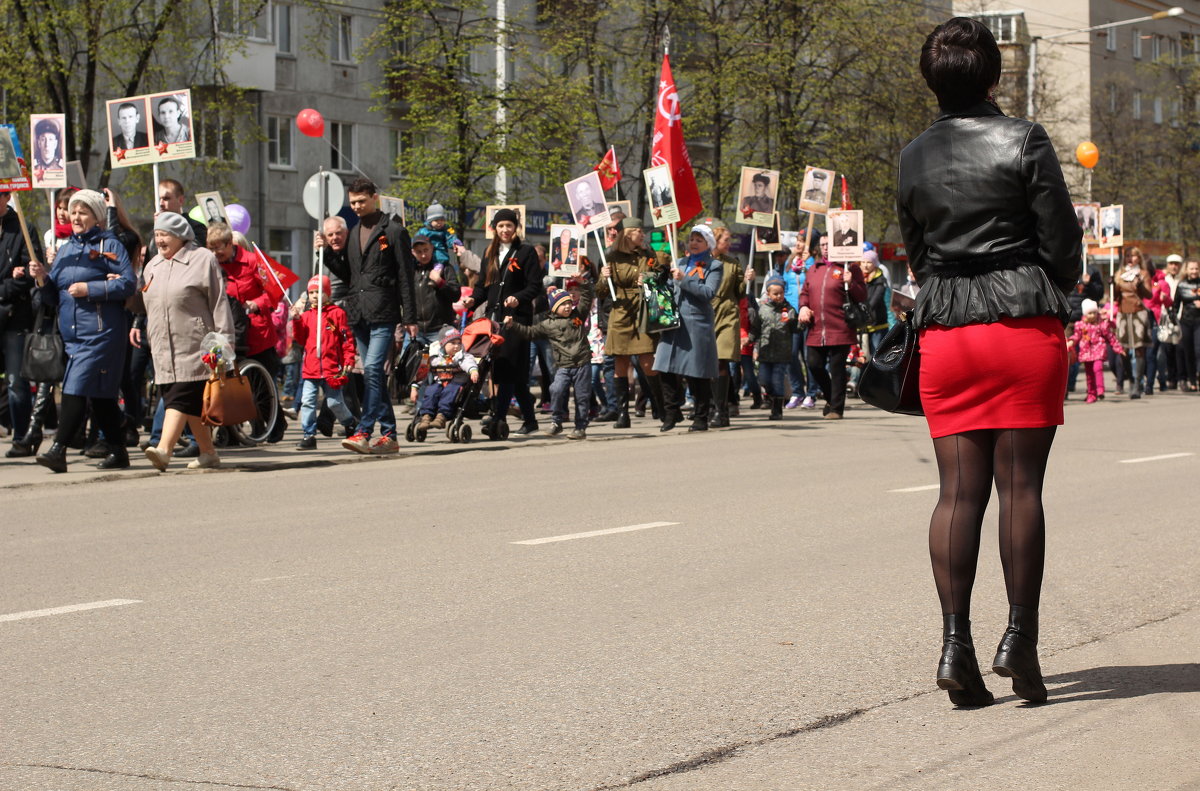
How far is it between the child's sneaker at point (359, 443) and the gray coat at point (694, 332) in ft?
12.2

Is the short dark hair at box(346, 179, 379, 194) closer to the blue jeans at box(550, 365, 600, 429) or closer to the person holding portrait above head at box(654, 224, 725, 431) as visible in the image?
the blue jeans at box(550, 365, 600, 429)

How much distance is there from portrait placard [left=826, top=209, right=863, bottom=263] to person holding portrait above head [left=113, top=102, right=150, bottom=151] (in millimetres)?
8638

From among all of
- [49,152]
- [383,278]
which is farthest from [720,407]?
[49,152]

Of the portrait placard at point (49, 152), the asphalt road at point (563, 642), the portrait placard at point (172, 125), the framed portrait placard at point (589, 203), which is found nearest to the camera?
the asphalt road at point (563, 642)

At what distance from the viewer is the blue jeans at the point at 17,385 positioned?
14.2 m

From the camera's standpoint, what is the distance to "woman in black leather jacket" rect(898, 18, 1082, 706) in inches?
202

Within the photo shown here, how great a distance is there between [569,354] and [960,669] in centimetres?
1161

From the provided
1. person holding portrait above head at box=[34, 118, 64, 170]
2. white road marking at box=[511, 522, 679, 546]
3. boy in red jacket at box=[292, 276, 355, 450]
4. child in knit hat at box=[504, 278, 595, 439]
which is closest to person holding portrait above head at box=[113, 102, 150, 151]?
person holding portrait above head at box=[34, 118, 64, 170]

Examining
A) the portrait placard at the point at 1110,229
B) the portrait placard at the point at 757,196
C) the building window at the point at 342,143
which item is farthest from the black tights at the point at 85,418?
the building window at the point at 342,143

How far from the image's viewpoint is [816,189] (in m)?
24.7

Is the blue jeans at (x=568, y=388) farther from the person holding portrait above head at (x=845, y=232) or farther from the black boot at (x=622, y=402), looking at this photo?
the person holding portrait above head at (x=845, y=232)

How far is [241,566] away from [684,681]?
3.22 metres

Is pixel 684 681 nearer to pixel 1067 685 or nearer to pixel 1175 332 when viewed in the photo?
pixel 1067 685

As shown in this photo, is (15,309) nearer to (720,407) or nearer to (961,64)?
(720,407)
